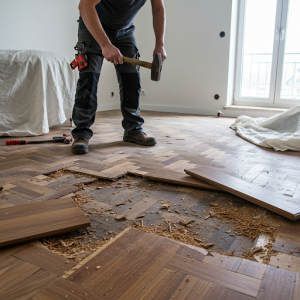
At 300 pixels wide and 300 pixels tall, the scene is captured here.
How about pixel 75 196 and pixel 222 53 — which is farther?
pixel 222 53

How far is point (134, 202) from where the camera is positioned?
4.11 ft

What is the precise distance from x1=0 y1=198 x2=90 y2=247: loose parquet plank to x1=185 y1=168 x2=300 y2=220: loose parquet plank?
0.63m

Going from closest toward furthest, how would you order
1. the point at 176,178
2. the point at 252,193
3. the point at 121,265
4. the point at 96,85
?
the point at 121,265 → the point at 252,193 → the point at 176,178 → the point at 96,85

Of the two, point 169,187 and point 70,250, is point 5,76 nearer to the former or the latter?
point 169,187

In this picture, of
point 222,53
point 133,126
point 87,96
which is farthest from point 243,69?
point 87,96

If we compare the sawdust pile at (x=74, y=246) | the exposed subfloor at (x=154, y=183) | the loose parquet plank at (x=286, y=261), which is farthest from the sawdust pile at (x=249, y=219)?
the sawdust pile at (x=74, y=246)

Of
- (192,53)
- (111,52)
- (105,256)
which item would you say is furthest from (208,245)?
(192,53)

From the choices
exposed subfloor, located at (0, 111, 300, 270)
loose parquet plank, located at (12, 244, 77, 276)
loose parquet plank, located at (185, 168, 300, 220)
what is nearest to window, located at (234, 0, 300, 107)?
exposed subfloor, located at (0, 111, 300, 270)

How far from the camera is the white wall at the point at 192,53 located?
4.23 metres

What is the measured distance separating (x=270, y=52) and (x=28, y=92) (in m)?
3.28

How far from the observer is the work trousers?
6.87 feet

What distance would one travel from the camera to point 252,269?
2.60 feet

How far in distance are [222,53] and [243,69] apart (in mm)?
445

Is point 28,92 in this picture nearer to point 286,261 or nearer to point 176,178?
point 176,178
